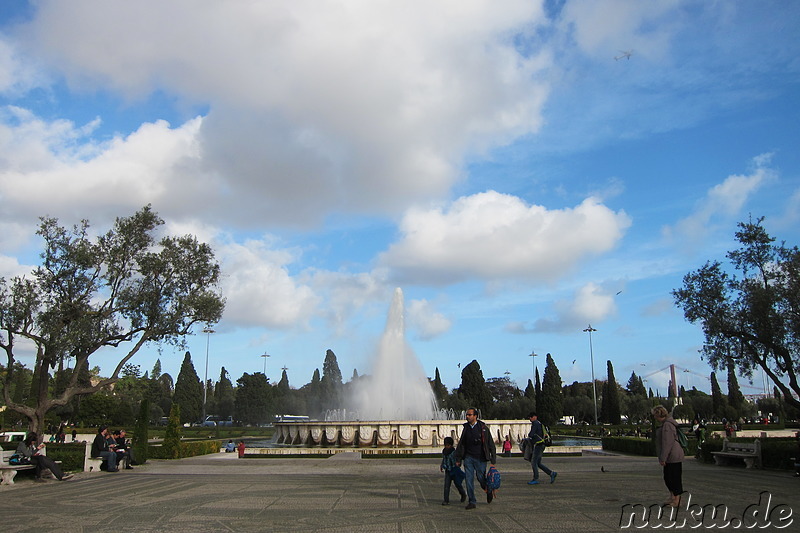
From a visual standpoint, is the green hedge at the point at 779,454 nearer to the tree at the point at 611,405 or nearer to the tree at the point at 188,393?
the tree at the point at 611,405

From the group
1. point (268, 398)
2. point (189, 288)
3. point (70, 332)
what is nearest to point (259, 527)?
point (70, 332)

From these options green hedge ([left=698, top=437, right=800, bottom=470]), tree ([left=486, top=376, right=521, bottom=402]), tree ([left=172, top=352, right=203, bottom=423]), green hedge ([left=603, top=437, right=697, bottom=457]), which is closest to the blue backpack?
green hedge ([left=698, top=437, right=800, bottom=470])

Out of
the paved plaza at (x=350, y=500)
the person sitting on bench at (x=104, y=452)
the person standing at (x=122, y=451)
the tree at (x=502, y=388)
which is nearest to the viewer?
the paved plaza at (x=350, y=500)

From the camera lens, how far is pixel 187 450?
27031mm

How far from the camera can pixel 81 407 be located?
62281 mm

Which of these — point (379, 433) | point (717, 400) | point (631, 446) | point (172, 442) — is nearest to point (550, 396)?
point (717, 400)

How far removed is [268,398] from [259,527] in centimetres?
7856

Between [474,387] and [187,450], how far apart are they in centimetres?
5563

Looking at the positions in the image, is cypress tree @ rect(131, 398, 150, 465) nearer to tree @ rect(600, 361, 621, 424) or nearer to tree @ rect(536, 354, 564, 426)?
tree @ rect(536, 354, 564, 426)

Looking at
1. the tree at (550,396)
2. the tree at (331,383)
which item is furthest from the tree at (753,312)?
the tree at (331,383)

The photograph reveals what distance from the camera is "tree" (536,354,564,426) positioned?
69688 mm

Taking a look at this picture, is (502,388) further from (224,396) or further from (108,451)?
(108,451)

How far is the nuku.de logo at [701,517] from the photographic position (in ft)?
27.6

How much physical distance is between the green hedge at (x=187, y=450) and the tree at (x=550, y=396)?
4559cm
